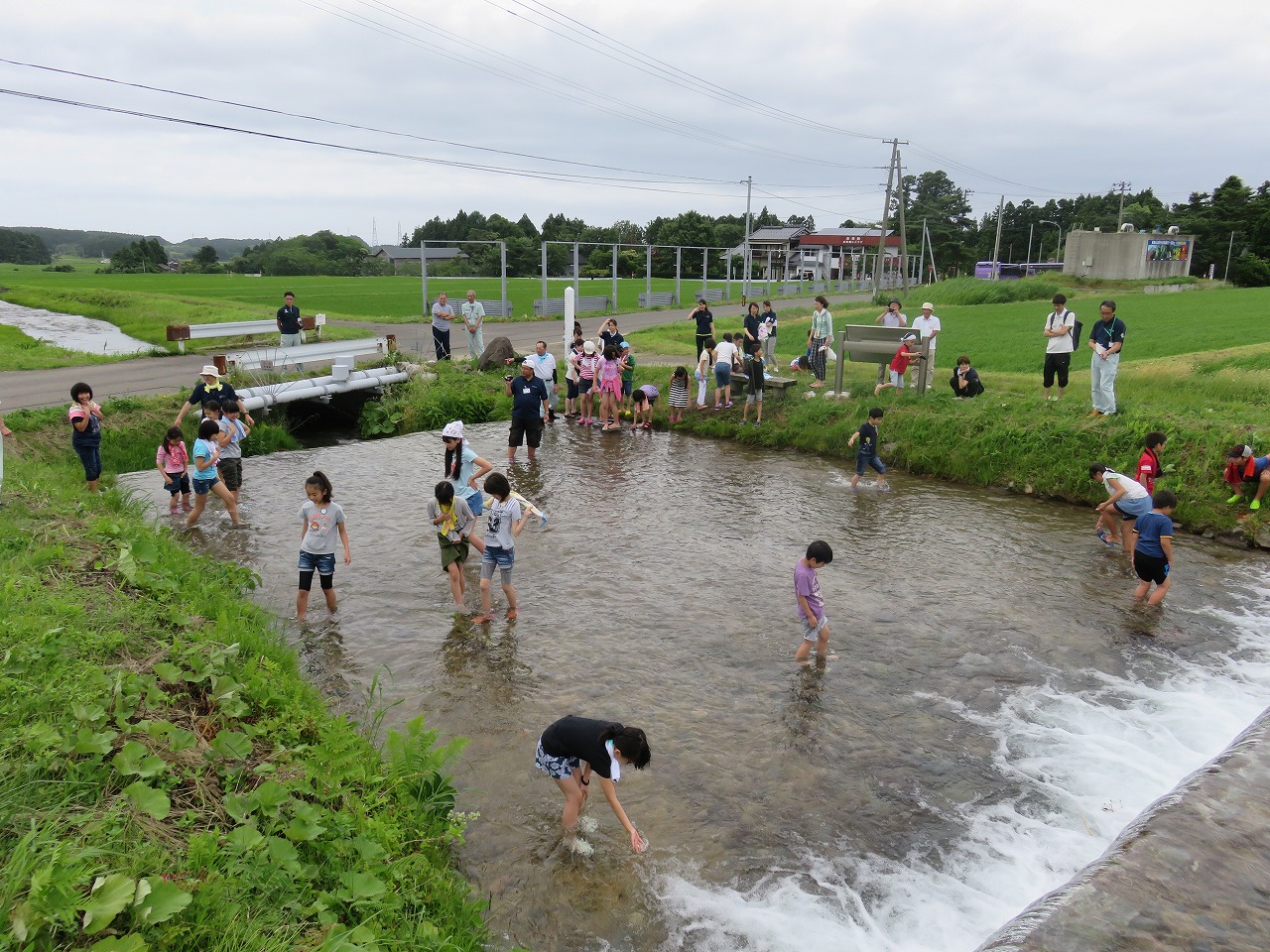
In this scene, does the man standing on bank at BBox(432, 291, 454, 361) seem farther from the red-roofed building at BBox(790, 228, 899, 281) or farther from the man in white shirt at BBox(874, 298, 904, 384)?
the red-roofed building at BBox(790, 228, 899, 281)

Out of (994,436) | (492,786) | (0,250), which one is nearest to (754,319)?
(994,436)

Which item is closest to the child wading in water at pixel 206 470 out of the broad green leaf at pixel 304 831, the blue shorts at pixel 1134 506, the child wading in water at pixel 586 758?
the broad green leaf at pixel 304 831

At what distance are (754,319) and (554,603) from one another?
11867 mm

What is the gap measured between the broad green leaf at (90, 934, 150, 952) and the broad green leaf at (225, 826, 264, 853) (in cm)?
91

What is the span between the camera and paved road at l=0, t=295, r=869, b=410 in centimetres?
1773

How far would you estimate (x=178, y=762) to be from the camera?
535cm

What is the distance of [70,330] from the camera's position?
38.5 meters

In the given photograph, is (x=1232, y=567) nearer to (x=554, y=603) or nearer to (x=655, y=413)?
(x=554, y=603)

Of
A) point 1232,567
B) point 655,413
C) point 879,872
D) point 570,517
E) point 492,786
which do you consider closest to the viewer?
point 879,872

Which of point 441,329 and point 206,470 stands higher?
point 441,329

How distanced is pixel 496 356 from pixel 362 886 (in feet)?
62.0

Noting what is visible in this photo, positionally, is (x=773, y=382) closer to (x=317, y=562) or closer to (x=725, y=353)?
(x=725, y=353)

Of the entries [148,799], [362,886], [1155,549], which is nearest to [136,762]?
[148,799]

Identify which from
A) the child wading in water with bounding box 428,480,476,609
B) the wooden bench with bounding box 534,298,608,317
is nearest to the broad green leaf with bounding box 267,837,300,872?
the child wading in water with bounding box 428,480,476,609
